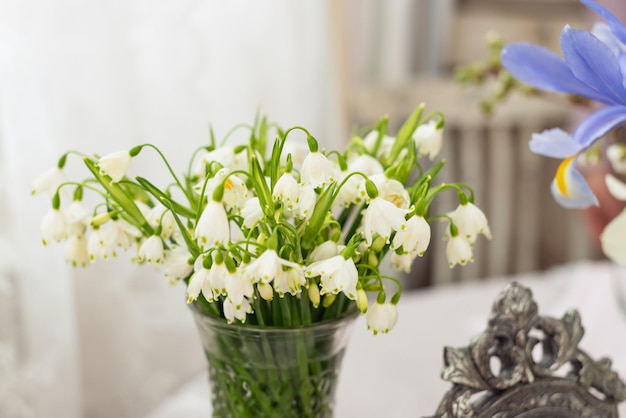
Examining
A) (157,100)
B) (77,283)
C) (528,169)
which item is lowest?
(528,169)

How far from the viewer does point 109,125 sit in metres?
1.19

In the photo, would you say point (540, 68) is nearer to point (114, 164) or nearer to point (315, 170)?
point (315, 170)

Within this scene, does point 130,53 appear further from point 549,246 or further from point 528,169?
point 549,246

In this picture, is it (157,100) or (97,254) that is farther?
(157,100)

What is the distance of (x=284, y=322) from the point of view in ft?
2.04

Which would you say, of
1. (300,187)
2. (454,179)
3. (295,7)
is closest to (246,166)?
(300,187)

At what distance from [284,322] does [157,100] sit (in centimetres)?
71

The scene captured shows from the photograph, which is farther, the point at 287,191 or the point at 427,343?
the point at 427,343

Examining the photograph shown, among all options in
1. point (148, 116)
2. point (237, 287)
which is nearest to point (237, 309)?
point (237, 287)

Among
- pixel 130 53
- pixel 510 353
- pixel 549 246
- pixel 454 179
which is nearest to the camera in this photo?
pixel 510 353

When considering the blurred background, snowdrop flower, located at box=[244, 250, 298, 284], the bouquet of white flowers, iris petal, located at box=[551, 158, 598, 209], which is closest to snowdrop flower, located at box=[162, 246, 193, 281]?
the bouquet of white flowers

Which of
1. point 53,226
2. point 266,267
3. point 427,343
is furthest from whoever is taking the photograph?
point 427,343

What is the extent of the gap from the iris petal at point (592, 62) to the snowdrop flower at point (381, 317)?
0.23 metres

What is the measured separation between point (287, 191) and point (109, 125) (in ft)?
2.27
